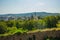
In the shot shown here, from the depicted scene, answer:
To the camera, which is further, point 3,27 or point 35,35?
point 35,35

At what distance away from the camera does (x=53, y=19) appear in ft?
10.3

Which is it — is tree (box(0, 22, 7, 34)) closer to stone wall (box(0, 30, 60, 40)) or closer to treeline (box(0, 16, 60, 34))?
treeline (box(0, 16, 60, 34))

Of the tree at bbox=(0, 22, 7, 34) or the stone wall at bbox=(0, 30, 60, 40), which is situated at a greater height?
the tree at bbox=(0, 22, 7, 34)

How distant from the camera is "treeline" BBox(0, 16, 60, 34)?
2834 millimetres

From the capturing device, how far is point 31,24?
3.02 metres

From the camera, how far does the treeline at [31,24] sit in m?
2.83

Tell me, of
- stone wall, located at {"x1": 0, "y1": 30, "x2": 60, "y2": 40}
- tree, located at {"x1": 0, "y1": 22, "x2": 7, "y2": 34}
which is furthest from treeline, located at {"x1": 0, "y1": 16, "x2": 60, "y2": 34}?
stone wall, located at {"x1": 0, "y1": 30, "x2": 60, "y2": 40}

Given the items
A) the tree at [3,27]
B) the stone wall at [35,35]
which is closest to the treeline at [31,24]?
the tree at [3,27]

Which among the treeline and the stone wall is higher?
the treeline

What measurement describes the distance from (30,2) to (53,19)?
0.55 m

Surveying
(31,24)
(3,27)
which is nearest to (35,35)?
(31,24)

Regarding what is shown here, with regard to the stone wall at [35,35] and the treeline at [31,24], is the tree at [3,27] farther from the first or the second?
A: the stone wall at [35,35]

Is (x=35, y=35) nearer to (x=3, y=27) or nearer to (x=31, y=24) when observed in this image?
(x=31, y=24)

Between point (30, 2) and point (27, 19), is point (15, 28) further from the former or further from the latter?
point (30, 2)
